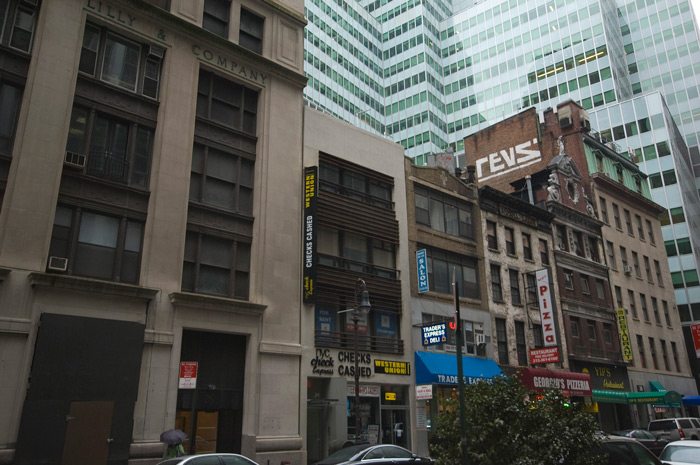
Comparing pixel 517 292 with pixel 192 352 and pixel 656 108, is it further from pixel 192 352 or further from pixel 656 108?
pixel 656 108

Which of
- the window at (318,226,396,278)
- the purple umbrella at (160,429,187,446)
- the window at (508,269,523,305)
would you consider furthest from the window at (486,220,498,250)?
the purple umbrella at (160,429,187,446)

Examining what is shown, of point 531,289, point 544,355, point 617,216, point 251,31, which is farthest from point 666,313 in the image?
point 251,31

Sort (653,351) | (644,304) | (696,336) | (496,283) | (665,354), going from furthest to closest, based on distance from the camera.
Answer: (696,336) → (665,354) → (644,304) → (653,351) → (496,283)

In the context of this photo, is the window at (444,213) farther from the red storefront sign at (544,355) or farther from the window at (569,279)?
the window at (569,279)

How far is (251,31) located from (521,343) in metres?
24.2

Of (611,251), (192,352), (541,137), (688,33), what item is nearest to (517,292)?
(611,251)

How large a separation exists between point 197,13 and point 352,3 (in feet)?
273

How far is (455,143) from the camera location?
9981 cm

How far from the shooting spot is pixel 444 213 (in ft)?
107

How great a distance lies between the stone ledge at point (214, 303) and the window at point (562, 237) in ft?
A: 87.5

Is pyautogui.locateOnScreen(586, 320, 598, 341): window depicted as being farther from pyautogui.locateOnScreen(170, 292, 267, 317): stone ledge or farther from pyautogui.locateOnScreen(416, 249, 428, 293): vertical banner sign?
pyautogui.locateOnScreen(170, 292, 267, 317): stone ledge

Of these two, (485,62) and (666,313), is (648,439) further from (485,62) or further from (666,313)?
(485,62)

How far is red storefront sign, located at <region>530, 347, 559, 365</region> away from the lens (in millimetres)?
32125

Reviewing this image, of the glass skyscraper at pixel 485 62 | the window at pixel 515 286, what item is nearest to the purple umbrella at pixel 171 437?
the window at pixel 515 286
